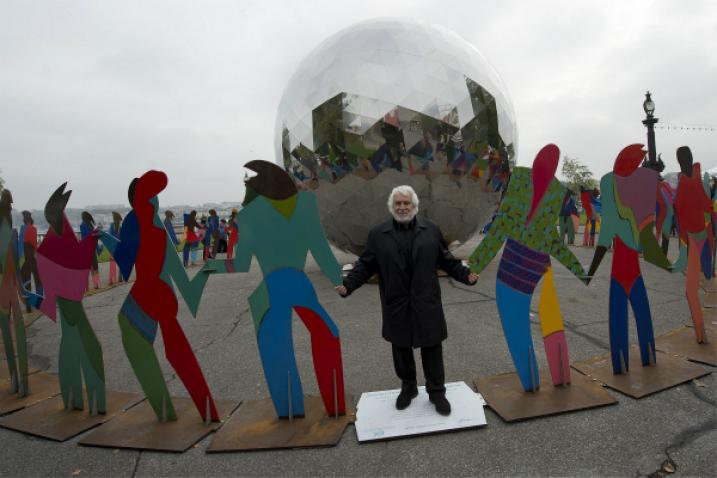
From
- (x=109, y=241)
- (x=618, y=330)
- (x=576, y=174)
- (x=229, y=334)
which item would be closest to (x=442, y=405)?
(x=618, y=330)

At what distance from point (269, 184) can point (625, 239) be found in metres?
3.19

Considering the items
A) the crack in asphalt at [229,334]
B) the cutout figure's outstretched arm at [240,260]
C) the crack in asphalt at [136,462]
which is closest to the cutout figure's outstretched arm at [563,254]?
the cutout figure's outstretched arm at [240,260]

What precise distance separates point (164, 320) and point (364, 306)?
346 centimetres

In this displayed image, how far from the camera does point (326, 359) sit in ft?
10.8

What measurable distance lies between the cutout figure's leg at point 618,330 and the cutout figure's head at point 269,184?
3.00m

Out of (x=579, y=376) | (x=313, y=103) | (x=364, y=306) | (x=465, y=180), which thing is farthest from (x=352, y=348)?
(x=313, y=103)

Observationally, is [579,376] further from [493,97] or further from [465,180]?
[493,97]

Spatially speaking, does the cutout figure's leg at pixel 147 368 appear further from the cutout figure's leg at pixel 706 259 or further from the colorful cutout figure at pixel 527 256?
the cutout figure's leg at pixel 706 259

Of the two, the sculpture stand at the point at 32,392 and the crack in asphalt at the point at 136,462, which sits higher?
the sculpture stand at the point at 32,392

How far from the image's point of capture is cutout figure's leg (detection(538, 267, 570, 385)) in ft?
11.6

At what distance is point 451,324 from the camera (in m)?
5.25

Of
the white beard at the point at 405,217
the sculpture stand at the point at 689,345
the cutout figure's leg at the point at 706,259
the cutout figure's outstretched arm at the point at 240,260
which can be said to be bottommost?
the sculpture stand at the point at 689,345

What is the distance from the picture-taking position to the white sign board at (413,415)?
9.67 feet

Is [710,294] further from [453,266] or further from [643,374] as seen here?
[453,266]
